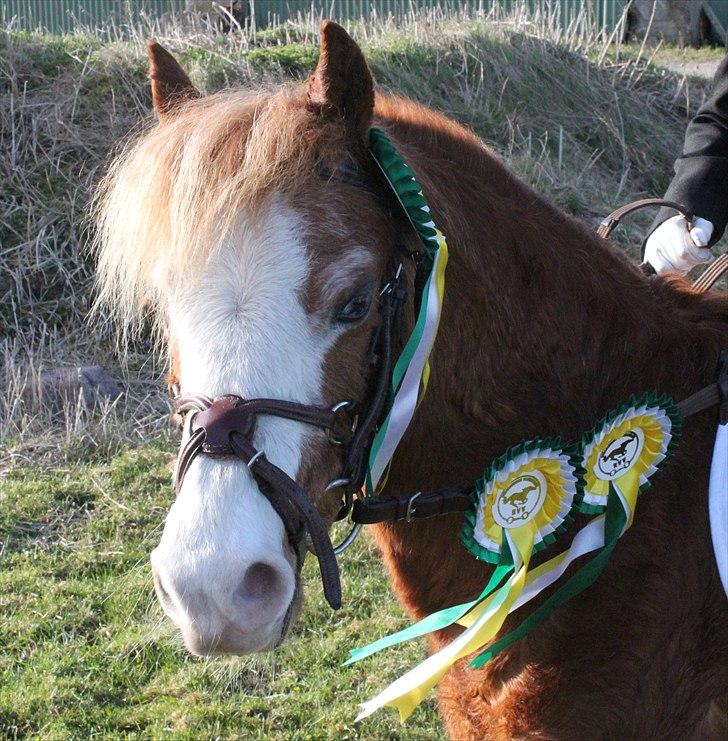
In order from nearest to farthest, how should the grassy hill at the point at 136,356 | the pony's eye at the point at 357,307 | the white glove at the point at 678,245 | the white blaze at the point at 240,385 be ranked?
the white blaze at the point at 240,385 → the pony's eye at the point at 357,307 → the white glove at the point at 678,245 → the grassy hill at the point at 136,356

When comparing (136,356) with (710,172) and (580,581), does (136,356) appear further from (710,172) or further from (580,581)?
(580,581)

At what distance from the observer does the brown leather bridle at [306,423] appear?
70.7 inches

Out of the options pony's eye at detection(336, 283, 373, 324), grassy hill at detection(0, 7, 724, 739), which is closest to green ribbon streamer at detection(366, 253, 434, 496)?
pony's eye at detection(336, 283, 373, 324)

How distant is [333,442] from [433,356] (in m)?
0.39

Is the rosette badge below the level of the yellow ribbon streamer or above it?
above

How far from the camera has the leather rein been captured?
1.80m

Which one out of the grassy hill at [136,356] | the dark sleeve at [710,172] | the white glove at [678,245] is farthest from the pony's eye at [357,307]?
the dark sleeve at [710,172]

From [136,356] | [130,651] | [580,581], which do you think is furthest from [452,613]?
[136,356]

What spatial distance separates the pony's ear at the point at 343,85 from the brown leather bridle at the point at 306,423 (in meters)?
0.37

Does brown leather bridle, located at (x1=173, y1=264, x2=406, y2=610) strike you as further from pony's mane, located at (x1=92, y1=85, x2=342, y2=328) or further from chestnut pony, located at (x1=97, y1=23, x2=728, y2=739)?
pony's mane, located at (x1=92, y1=85, x2=342, y2=328)

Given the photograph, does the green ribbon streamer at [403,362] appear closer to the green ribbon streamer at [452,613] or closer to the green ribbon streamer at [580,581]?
the green ribbon streamer at [452,613]

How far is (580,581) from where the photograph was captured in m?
2.24

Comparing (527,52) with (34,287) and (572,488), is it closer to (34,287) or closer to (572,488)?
(34,287)

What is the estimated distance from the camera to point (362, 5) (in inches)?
561
